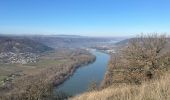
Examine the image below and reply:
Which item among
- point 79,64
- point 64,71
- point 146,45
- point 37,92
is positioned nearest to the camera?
point 146,45

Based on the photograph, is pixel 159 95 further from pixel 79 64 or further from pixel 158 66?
pixel 79 64

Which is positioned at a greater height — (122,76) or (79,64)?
(122,76)

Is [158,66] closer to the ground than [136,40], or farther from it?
closer to the ground

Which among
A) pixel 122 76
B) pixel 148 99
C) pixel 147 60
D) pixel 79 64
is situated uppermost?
pixel 148 99

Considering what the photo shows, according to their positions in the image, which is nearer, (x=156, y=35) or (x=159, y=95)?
(x=159, y=95)

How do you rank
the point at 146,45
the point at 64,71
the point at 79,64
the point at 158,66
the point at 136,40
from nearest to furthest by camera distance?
the point at 158,66
the point at 146,45
the point at 136,40
the point at 64,71
the point at 79,64

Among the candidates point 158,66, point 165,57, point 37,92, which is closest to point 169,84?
point 158,66

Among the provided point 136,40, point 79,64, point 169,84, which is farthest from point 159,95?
point 79,64

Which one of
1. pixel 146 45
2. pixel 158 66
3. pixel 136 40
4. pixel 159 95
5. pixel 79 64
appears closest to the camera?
pixel 159 95

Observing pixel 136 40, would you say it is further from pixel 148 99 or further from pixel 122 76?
pixel 148 99
